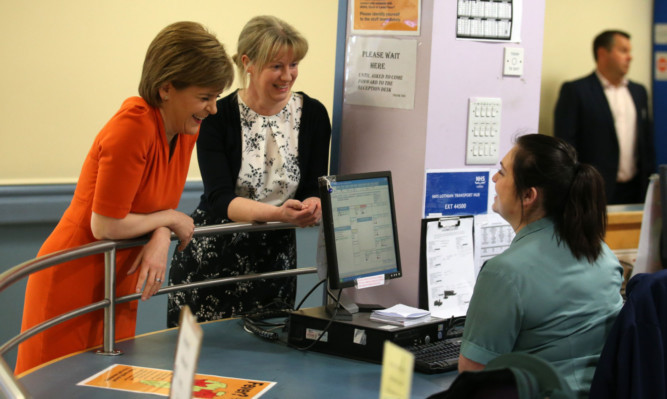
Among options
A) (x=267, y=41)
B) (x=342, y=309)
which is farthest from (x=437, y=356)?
(x=267, y=41)

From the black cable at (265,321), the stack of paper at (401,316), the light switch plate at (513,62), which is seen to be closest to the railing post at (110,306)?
the black cable at (265,321)

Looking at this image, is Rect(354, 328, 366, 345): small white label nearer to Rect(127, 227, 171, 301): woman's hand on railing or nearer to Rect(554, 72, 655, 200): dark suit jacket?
Rect(127, 227, 171, 301): woman's hand on railing

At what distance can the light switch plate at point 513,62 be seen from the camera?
2609mm

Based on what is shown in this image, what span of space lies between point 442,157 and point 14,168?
83.6 inches

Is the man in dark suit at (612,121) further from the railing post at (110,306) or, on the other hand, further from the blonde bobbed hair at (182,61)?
the railing post at (110,306)

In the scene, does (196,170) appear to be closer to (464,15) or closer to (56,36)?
(56,36)

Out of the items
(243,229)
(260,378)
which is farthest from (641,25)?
(260,378)

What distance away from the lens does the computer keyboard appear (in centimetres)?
195

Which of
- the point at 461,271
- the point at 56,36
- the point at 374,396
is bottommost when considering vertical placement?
the point at 374,396

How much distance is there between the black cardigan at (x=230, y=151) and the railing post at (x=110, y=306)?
0.45m

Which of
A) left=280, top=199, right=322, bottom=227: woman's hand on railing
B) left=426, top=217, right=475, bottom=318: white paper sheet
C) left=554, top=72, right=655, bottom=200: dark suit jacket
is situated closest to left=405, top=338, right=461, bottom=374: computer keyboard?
left=426, top=217, right=475, bottom=318: white paper sheet

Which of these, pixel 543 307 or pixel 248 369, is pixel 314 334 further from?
pixel 543 307

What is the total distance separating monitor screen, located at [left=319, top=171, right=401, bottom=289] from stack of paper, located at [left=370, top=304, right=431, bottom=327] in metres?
0.11

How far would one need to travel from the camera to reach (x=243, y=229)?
2.28 m
